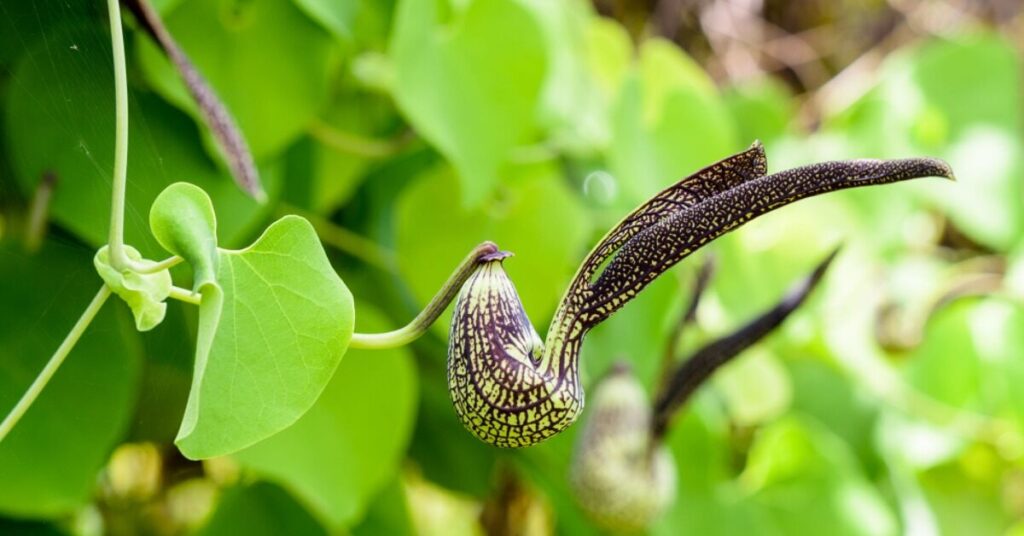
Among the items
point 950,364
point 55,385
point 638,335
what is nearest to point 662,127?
point 638,335

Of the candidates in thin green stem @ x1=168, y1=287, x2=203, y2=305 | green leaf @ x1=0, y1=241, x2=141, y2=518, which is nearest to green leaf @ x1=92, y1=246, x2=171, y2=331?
thin green stem @ x1=168, y1=287, x2=203, y2=305

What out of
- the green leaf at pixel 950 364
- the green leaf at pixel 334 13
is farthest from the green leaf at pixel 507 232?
the green leaf at pixel 950 364

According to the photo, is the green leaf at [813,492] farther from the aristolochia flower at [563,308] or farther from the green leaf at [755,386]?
the aristolochia flower at [563,308]

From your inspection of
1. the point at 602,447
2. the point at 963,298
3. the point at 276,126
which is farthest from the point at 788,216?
the point at 276,126

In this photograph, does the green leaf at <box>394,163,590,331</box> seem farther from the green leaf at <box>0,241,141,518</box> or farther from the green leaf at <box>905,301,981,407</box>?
the green leaf at <box>905,301,981,407</box>

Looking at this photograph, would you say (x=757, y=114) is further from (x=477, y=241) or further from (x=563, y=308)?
(x=563, y=308)

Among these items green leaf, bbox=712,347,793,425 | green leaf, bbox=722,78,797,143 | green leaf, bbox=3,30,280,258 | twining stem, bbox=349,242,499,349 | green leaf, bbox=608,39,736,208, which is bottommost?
green leaf, bbox=712,347,793,425

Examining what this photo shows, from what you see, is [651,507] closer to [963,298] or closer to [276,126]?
[276,126]
